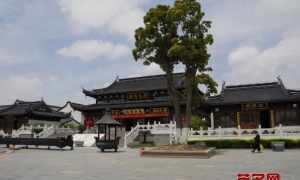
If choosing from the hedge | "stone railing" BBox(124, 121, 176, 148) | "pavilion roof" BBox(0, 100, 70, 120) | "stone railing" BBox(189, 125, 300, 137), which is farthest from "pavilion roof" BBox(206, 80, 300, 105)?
"pavilion roof" BBox(0, 100, 70, 120)

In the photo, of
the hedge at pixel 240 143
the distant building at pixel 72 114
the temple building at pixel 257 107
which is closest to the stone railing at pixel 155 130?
the hedge at pixel 240 143

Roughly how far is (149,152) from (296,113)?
19.6 m

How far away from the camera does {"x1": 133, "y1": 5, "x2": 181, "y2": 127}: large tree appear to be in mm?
19609

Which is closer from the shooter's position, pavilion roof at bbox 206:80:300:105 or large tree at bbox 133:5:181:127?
large tree at bbox 133:5:181:127

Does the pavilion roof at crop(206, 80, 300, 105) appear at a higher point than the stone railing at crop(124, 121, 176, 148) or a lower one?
higher

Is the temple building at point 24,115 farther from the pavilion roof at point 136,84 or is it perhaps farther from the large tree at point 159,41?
the large tree at point 159,41

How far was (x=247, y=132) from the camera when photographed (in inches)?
1013

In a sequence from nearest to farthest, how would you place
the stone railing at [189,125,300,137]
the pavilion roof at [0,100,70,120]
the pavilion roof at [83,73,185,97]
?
the stone railing at [189,125,300,137] → the pavilion roof at [83,73,185,97] → the pavilion roof at [0,100,70,120]

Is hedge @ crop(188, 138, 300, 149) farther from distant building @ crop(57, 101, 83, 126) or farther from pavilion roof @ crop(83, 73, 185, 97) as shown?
distant building @ crop(57, 101, 83, 126)

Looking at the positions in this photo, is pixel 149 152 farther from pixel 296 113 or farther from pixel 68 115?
pixel 68 115

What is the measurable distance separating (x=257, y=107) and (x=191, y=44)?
1640 cm

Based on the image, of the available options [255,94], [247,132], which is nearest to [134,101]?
[255,94]

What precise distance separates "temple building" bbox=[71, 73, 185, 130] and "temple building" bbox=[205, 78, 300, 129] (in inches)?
216

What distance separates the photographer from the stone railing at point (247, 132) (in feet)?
77.0
